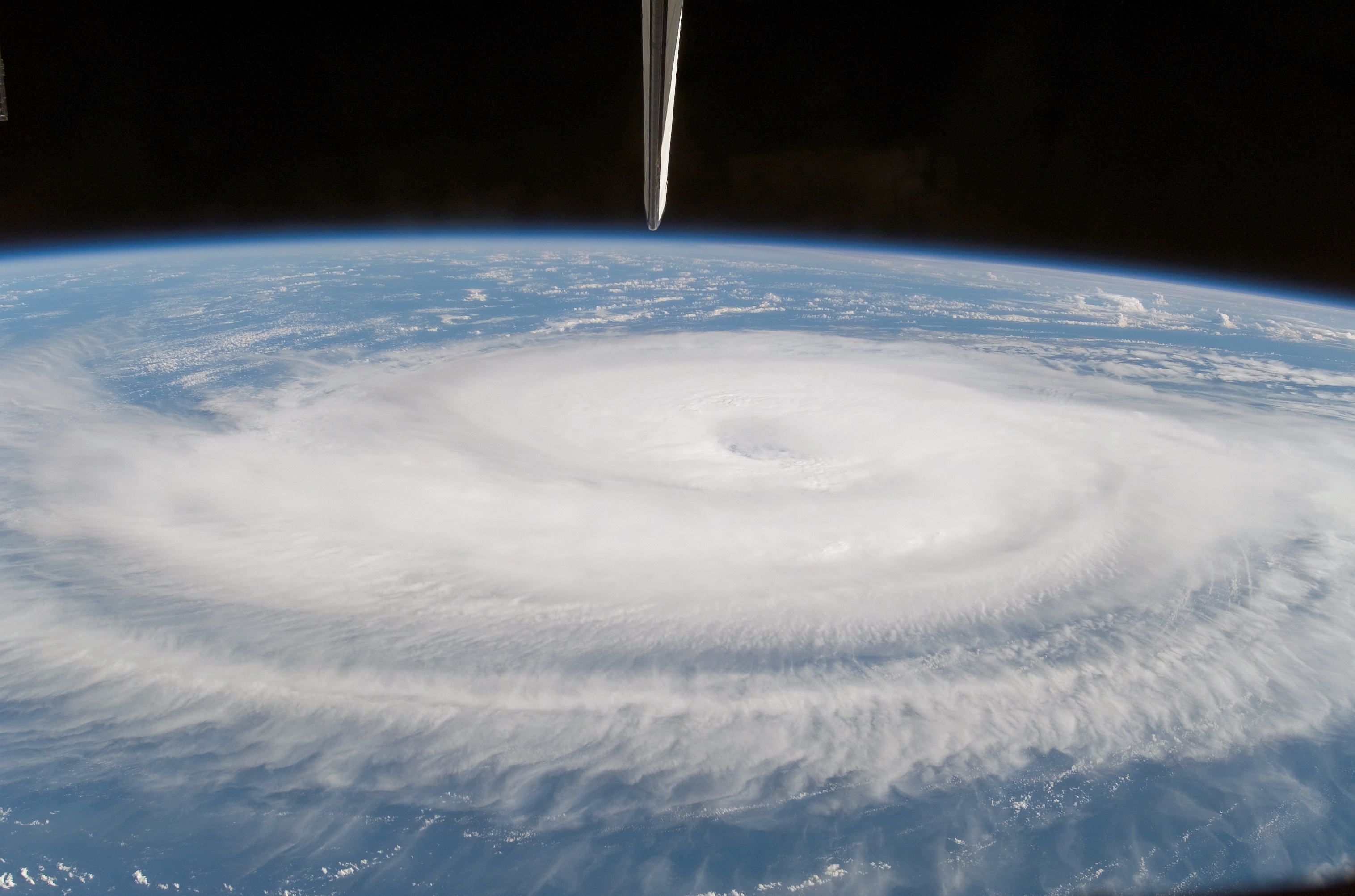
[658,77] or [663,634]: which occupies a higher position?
[658,77]

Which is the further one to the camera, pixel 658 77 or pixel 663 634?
pixel 663 634

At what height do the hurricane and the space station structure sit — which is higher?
the space station structure

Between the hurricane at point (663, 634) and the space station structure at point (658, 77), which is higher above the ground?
the space station structure at point (658, 77)

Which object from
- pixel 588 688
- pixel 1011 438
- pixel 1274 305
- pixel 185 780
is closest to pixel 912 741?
pixel 588 688

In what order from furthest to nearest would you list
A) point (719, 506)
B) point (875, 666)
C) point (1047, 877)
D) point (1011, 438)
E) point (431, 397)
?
point (431, 397) < point (1011, 438) < point (719, 506) < point (875, 666) < point (1047, 877)

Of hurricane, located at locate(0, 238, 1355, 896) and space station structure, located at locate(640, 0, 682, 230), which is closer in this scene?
space station structure, located at locate(640, 0, 682, 230)

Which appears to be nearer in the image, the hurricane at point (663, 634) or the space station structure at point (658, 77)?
the space station structure at point (658, 77)

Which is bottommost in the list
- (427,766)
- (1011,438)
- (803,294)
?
(427,766)

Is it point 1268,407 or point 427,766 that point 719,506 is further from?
point 1268,407
